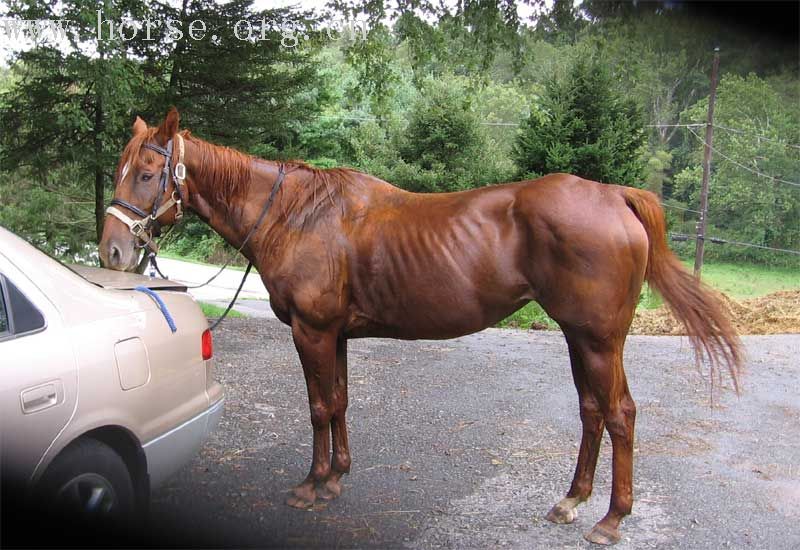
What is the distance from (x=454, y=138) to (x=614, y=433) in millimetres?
11950

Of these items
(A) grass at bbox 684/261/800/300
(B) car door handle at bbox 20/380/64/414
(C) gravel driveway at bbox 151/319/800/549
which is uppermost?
(B) car door handle at bbox 20/380/64/414

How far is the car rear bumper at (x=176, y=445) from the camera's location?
8.67ft

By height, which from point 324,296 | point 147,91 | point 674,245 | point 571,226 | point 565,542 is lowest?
point 674,245

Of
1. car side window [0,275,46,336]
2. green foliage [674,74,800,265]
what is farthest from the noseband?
green foliage [674,74,800,265]

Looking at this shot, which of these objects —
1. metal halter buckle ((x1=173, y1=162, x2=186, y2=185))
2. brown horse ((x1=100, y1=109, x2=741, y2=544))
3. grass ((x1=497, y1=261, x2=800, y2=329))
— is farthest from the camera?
grass ((x1=497, y1=261, x2=800, y2=329))

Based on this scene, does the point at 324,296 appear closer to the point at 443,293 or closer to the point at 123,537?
the point at 443,293

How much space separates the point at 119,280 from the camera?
3.15 metres

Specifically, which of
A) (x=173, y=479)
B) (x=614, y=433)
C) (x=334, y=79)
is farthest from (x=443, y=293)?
(x=334, y=79)

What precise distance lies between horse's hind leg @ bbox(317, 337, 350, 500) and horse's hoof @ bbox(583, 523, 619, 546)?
144 cm

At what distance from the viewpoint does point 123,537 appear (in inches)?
93.4

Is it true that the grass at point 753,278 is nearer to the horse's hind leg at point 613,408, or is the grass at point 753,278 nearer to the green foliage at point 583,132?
the green foliage at point 583,132

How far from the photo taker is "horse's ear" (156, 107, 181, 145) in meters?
3.40

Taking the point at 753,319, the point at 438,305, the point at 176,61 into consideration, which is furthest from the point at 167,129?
the point at 753,319

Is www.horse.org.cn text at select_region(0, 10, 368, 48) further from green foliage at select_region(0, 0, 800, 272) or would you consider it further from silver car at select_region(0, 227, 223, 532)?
silver car at select_region(0, 227, 223, 532)
